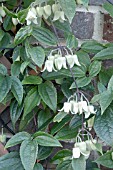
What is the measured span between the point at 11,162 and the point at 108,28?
17.1 inches

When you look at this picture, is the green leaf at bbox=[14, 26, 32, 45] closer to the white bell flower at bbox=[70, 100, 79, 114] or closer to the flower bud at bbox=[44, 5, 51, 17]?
the flower bud at bbox=[44, 5, 51, 17]

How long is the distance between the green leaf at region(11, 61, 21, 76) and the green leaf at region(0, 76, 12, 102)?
4cm

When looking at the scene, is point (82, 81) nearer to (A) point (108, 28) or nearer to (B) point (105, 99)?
(B) point (105, 99)

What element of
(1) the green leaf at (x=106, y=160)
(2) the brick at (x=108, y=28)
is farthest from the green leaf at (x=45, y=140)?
(2) the brick at (x=108, y=28)

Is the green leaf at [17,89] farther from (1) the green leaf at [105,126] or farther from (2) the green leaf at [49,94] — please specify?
(1) the green leaf at [105,126]

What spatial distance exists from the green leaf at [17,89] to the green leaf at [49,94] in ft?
0.15

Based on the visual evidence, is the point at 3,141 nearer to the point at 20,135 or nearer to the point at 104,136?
the point at 20,135

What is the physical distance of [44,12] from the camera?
2.91ft

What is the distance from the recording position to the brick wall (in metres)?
1.07

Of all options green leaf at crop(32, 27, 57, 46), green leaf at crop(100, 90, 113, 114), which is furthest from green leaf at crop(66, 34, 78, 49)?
green leaf at crop(100, 90, 113, 114)

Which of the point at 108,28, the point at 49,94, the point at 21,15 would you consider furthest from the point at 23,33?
the point at 108,28

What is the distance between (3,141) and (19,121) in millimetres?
A: 89

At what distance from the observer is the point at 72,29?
3.52 feet

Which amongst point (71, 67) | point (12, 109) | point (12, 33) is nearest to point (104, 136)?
point (71, 67)
